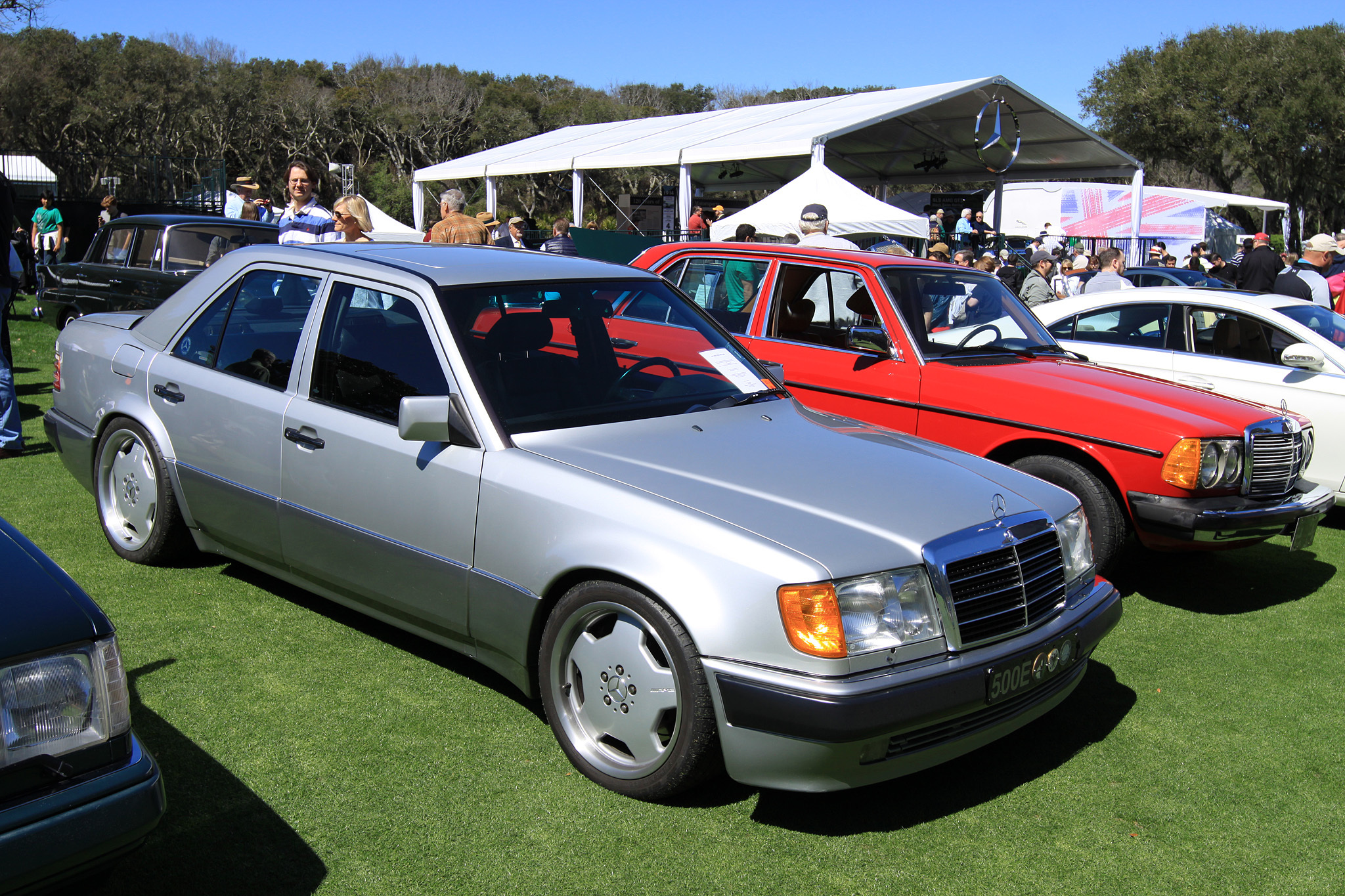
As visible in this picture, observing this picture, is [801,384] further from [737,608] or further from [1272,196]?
[1272,196]

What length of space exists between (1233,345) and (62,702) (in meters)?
7.29

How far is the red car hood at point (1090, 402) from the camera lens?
5.07 metres

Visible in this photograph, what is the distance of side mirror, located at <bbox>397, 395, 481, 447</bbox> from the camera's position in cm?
334

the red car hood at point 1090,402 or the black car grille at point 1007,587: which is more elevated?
the red car hood at point 1090,402

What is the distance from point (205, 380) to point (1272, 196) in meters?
56.9

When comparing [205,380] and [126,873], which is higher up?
[205,380]

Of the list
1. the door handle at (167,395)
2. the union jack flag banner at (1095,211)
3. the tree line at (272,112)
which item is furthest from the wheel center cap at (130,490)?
the tree line at (272,112)

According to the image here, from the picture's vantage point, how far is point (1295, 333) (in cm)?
698

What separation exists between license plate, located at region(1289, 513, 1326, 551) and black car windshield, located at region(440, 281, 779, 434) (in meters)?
2.97

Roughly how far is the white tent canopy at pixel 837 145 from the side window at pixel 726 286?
32.7 feet

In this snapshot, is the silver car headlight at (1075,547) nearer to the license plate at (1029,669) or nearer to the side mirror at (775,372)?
the license plate at (1029,669)

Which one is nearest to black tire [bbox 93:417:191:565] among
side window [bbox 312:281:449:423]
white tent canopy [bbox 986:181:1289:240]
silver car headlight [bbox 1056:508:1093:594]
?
side window [bbox 312:281:449:423]

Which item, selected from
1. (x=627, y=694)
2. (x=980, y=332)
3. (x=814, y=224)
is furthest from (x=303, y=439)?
(x=814, y=224)

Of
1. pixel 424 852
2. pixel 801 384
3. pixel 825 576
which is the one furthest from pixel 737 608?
pixel 801 384
